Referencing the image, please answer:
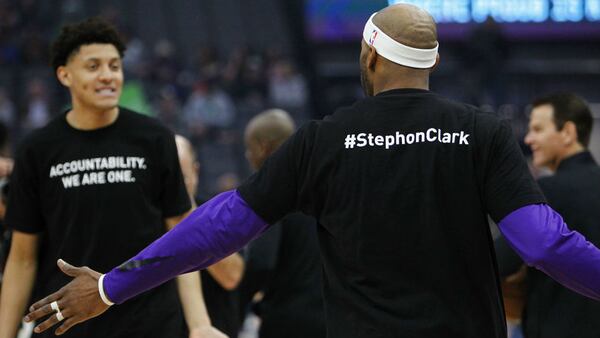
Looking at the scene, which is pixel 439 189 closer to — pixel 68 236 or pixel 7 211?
pixel 68 236

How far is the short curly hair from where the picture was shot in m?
4.66

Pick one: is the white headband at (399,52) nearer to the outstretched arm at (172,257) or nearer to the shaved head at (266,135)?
the outstretched arm at (172,257)

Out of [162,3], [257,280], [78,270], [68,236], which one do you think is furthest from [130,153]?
A: [162,3]

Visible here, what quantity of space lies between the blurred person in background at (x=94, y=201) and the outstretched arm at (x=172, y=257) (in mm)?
993

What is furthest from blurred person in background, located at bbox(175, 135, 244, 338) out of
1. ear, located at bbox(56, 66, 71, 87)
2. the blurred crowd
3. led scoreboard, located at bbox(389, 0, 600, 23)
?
led scoreboard, located at bbox(389, 0, 600, 23)

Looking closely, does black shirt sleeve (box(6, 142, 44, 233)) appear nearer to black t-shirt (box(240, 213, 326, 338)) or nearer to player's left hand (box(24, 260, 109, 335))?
player's left hand (box(24, 260, 109, 335))

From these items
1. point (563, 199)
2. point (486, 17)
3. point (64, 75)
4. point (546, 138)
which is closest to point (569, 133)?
point (546, 138)

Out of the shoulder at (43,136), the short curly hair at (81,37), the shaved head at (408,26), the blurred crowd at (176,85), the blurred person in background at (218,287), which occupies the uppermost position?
the shaved head at (408,26)

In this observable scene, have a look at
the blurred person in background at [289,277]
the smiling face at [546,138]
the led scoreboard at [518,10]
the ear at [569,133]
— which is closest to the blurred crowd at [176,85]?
the led scoreboard at [518,10]

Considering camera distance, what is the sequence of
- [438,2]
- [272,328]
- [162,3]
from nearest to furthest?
[272,328], [438,2], [162,3]

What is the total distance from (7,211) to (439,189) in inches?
82.8

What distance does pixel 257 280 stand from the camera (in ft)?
18.9

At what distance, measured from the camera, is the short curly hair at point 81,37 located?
15.3ft

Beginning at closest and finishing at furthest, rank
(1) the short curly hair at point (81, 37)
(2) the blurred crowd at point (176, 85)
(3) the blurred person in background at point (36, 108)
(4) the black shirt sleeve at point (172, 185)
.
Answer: (4) the black shirt sleeve at point (172, 185) → (1) the short curly hair at point (81, 37) → (3) the blurred person in background at point (36, 108) → (2) the blurred crowd at point (176, 85)
